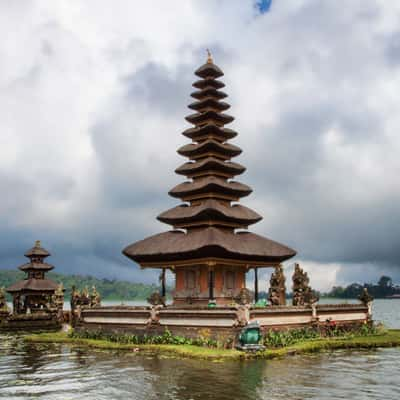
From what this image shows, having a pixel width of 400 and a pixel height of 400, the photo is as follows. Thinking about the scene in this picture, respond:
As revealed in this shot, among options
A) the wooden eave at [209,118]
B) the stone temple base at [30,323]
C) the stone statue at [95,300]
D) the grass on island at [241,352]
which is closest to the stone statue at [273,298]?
the grass on island at [241,352]

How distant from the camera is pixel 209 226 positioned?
3947 centimetres

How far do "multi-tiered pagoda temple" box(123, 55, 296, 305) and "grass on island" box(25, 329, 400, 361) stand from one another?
775 centimetres

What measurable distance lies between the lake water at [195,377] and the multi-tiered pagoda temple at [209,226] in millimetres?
10529

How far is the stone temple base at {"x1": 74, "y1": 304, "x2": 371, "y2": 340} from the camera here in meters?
29.5

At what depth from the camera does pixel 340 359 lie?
2662cm

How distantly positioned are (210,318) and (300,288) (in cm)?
973

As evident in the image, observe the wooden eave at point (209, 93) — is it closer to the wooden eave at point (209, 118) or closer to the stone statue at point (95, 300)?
the wooden eave at point (209, 118)

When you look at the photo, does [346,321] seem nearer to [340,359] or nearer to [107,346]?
[340,359]

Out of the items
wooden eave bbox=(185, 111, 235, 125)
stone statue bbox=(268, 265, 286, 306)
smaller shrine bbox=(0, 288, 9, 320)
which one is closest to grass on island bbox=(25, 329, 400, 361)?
stone statue bbox=(268, 265, 286, 306)

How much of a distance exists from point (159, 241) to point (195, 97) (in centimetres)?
1375

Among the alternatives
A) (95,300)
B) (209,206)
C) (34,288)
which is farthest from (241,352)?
(34,288)

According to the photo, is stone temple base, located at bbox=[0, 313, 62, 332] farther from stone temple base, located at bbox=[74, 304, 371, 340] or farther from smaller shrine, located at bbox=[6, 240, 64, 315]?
stone temple base, located at bbox=[74, 304, 371, 340]

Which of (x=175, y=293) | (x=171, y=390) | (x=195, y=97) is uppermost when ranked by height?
(x=195, y=97)

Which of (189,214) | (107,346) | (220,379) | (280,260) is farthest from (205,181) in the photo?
(220,379)
